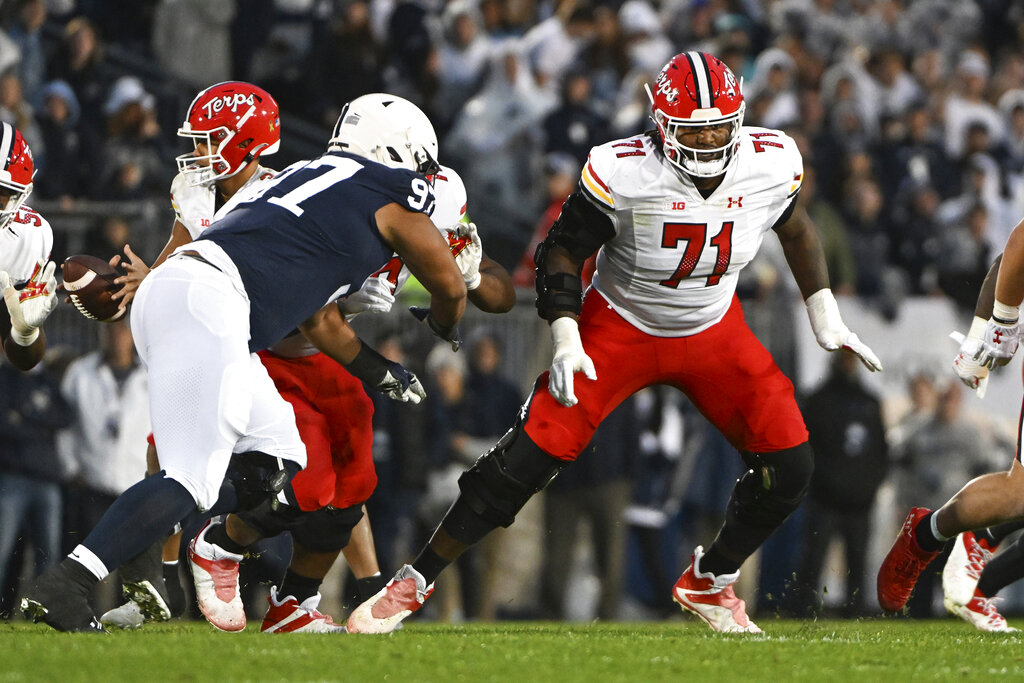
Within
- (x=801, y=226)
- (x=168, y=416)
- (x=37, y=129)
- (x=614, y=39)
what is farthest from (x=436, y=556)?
(x=614, y=39)

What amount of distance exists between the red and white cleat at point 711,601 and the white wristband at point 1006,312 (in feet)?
4.43

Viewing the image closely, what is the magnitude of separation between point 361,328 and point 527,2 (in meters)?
3.91

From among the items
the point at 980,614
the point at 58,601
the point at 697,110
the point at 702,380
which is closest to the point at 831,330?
the point at 702,380

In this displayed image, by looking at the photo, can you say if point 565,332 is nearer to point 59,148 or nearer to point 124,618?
point 124,618

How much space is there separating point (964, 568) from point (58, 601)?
136 inches

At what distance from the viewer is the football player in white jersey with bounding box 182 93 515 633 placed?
5.11 metres

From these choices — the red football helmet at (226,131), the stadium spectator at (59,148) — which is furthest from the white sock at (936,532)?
the stadium spectator at (59,148)

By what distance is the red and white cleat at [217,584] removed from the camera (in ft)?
17.1

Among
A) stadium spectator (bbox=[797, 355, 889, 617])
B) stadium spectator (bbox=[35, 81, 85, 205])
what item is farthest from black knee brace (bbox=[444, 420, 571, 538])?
stadium spectator (bbox=[35, 81, 85, 205])

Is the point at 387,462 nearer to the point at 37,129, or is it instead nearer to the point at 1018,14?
the point at 37,129

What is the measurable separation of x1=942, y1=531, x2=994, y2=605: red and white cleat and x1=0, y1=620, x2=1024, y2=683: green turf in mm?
725

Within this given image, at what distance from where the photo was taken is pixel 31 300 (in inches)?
210

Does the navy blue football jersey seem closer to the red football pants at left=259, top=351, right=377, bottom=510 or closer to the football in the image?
the football

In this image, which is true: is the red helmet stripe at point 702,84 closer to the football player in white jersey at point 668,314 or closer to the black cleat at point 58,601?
the football player in white jersey at point 668,314
